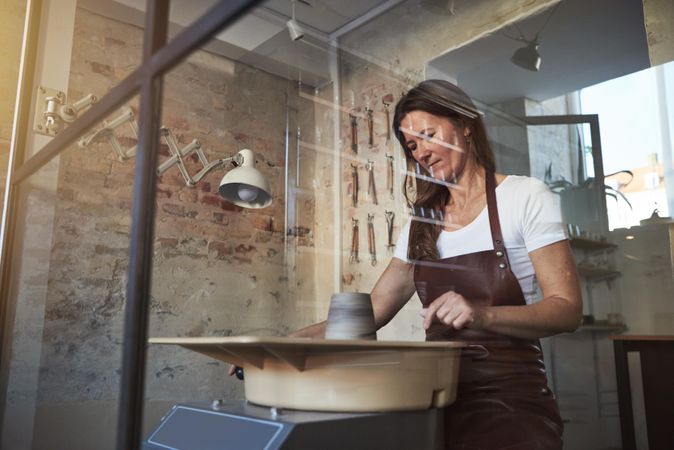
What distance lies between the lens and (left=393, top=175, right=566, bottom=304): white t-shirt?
1.35 metres

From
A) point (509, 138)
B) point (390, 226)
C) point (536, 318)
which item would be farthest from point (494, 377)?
point (390, 226)

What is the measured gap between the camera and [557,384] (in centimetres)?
200

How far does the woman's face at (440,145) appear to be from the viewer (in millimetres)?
1765

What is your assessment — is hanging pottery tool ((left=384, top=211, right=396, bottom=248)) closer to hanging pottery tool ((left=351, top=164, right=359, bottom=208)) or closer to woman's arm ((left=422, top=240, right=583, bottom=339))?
hanging pottery tool ((left=351, top=164, right=359, bottom=208))

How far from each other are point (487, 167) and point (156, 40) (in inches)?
43.9

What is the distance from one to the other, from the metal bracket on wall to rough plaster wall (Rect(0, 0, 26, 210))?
0.38ft

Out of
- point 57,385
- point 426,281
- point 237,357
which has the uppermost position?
point 426,281

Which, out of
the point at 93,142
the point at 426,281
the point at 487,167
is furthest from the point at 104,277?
the point at 487,167

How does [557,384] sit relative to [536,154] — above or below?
below

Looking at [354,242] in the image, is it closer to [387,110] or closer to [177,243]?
[387,110]

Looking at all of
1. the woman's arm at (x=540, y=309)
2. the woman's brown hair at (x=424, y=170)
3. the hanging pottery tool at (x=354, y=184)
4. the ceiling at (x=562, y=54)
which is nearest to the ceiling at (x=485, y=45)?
the ceiling at (x=562, y=54)

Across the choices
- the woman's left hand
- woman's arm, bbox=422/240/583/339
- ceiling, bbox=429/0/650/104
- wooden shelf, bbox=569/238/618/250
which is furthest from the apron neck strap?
ceiling, bbox=429/0/650/104

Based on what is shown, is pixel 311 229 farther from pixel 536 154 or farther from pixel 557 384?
pixel 557 384

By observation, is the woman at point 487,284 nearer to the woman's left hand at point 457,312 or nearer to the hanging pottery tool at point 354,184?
the woman's left hand at point 457,312
